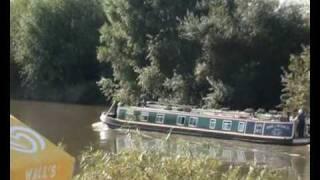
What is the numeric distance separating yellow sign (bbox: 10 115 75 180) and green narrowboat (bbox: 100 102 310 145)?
14095 mm

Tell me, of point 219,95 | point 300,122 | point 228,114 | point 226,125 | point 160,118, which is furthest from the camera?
point 219,95

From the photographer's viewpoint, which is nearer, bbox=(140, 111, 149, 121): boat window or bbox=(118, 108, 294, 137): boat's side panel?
bbox=(118, 108, 294, 137): boat's side panel

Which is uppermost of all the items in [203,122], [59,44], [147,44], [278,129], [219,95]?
[59,44]

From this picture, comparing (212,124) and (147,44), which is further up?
(147,44)

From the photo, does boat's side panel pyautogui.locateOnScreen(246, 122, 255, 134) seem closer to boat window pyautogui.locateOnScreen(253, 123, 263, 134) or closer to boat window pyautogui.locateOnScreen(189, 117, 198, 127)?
boat window pyautogui.locateOnScreen(253, 123, 263, 134)

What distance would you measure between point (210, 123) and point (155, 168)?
15216mm

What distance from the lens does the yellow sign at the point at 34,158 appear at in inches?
84.9

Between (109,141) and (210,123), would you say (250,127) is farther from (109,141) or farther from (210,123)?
(109,141)

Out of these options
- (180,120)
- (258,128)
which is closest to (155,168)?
(258,128)

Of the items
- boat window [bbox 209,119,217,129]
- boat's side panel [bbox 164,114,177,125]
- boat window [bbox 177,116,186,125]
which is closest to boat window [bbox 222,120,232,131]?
boat window [bbox 209,119,217,129]

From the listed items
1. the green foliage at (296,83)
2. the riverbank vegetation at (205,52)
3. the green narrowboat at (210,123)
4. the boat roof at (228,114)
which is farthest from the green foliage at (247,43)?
the green narrowboat at (210,123)

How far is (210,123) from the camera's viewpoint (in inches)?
733

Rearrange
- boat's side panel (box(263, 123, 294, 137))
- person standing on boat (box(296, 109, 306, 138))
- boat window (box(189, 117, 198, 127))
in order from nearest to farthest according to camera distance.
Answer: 1. person standing on boat (box(296, 109, 306, 138))
2. boat's side panel (box(263, 123, 294, 137))
3. boat window (box(189, 117, 198, 127))

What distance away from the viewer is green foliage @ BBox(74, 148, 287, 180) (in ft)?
11.2
